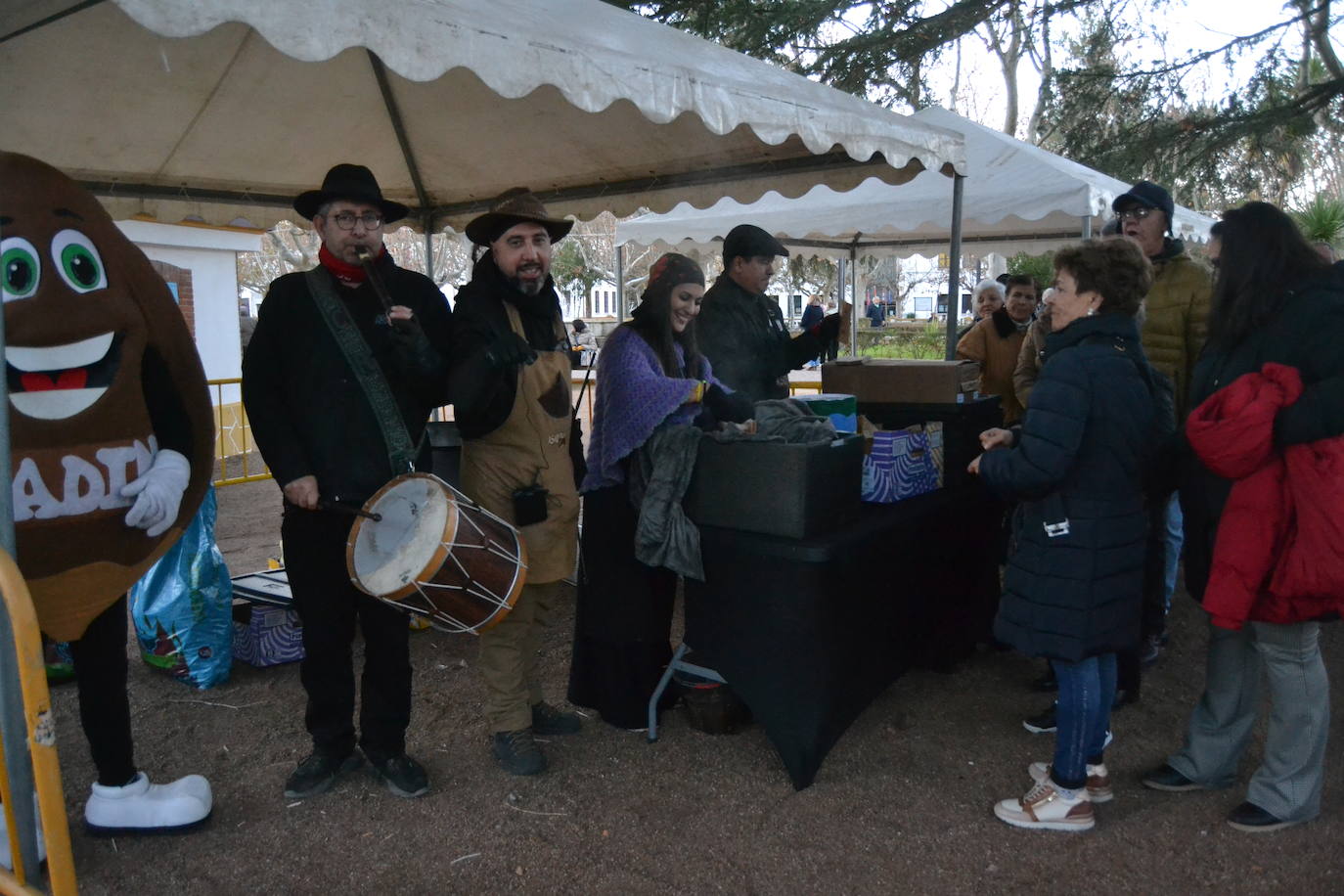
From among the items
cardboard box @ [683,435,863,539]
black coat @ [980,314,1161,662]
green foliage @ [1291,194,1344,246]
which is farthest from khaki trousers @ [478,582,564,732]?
green foliage @ [1291,194,1344,246]

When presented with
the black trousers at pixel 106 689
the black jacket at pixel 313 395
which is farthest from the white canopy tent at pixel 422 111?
the black trousers at pixel 106 689

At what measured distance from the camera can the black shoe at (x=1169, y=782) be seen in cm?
301

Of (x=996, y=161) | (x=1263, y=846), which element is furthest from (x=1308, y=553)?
(x=996, y=161)

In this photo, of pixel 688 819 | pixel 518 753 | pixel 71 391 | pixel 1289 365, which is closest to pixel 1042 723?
pixel 688 819

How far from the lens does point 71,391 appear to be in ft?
7.93

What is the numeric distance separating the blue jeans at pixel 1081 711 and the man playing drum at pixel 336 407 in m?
2.02

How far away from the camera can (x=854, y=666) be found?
3084 mm

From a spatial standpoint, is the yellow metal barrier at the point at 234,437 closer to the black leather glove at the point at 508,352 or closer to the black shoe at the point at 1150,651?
the black leather glove at the point at 508,352

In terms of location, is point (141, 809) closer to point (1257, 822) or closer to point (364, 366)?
point (364, 366)

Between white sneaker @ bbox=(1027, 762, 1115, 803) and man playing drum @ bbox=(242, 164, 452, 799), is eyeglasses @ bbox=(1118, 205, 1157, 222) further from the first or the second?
man playing drum @ bbox=(242, 164, 452, 799)

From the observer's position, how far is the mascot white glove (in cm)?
249

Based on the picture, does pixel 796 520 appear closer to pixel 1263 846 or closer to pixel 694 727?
pixel 694 727

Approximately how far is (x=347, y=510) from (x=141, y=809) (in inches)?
42.4

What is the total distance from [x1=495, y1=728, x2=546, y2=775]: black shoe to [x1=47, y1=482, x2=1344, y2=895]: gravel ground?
2.1 inches
